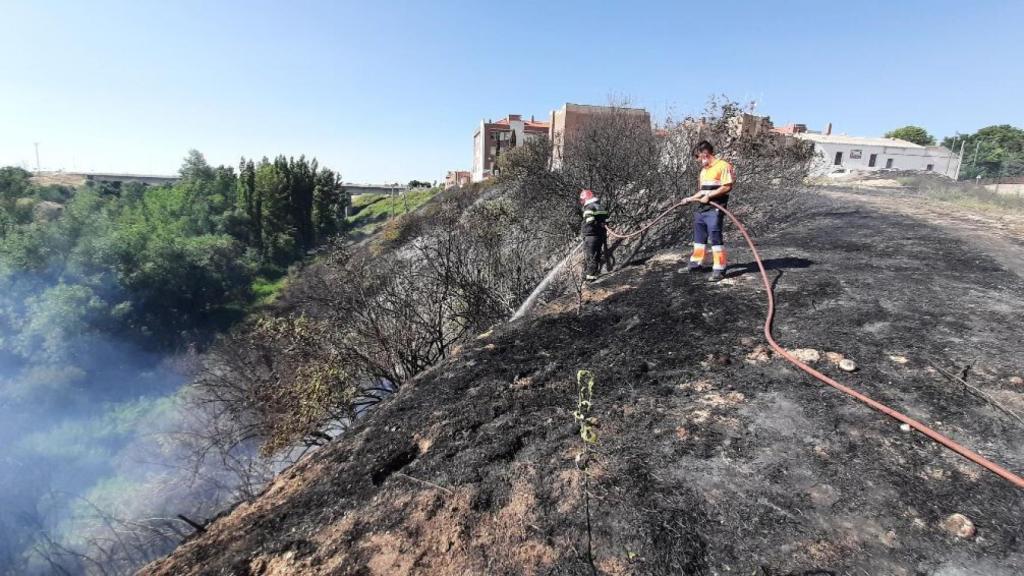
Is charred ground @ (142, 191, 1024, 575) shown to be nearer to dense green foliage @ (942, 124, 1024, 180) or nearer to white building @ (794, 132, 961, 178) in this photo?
white building @ (794, 132, 961, 178)

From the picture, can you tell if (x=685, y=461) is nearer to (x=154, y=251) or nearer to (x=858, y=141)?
(x=154, y=251)

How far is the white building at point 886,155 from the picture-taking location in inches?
1839

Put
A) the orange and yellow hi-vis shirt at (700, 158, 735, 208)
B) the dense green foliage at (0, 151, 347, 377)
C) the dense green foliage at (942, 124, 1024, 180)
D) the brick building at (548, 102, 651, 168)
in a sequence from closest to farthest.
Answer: the orange and yellow hi-vis shirt at (700, 158, 735, 208), the brick building at (548, 102, 651, 168), the dense green foliage at (0, 151, 347, 377), the dense green foliage at (942, 124, 1024, 180)

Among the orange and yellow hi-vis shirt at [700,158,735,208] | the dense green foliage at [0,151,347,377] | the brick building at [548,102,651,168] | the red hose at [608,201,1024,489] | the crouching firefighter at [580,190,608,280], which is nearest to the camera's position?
the red hose at [608,201,1024,489]

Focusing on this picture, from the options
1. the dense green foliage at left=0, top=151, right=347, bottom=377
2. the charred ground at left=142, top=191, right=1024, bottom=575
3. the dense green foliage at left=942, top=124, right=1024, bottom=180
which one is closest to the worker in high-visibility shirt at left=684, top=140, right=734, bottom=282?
the charred ground at left=142, top=191, right=1024, bottom=575

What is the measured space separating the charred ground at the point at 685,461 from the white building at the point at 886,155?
52175 mm

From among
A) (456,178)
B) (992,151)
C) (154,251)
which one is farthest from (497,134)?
(992,151)

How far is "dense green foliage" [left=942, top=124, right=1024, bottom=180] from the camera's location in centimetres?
5200

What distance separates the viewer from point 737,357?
358cm

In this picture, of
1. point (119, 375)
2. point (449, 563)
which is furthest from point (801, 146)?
point (119, 375)

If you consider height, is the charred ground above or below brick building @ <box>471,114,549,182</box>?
below

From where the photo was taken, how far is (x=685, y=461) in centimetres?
248

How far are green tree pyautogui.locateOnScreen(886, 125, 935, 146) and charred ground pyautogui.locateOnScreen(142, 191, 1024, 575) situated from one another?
78.0 meters

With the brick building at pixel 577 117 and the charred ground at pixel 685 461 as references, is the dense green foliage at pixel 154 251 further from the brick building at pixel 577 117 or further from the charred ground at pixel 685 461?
the charred ground at pixel 685 461
